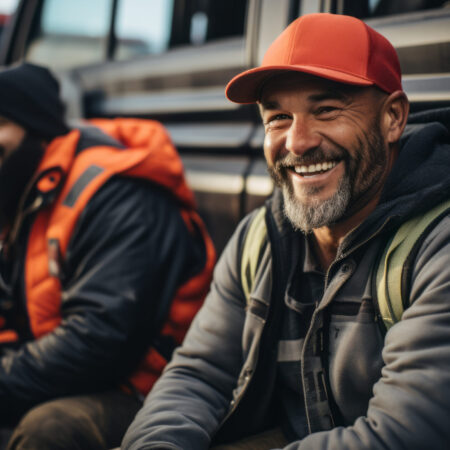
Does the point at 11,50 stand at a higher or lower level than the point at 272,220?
higher

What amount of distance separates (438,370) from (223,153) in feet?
5.31

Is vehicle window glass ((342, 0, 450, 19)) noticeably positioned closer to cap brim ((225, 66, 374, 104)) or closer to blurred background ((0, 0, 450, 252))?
blurred background ((0, 0, 450, 252))

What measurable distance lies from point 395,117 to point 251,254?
0.55 metres

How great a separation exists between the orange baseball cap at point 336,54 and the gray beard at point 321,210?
0.85 feet

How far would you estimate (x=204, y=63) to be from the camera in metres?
2.55

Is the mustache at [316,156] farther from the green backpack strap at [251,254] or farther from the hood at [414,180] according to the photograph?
Result: the green backpack strap at [251,254]

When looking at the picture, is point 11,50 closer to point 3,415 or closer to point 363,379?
point 3,415

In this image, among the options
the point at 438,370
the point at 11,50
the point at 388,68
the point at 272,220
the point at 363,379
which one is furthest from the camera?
the point at 11,50

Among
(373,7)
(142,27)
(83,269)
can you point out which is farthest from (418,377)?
(142,27)

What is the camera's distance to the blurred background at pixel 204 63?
1.81m

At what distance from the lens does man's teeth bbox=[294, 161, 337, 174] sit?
142 centimetres

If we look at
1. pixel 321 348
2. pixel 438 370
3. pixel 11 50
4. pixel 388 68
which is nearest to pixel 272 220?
pixel 321 348

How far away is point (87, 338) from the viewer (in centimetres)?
193

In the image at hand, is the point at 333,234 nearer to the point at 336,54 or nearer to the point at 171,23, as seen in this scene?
the point at 336,54
